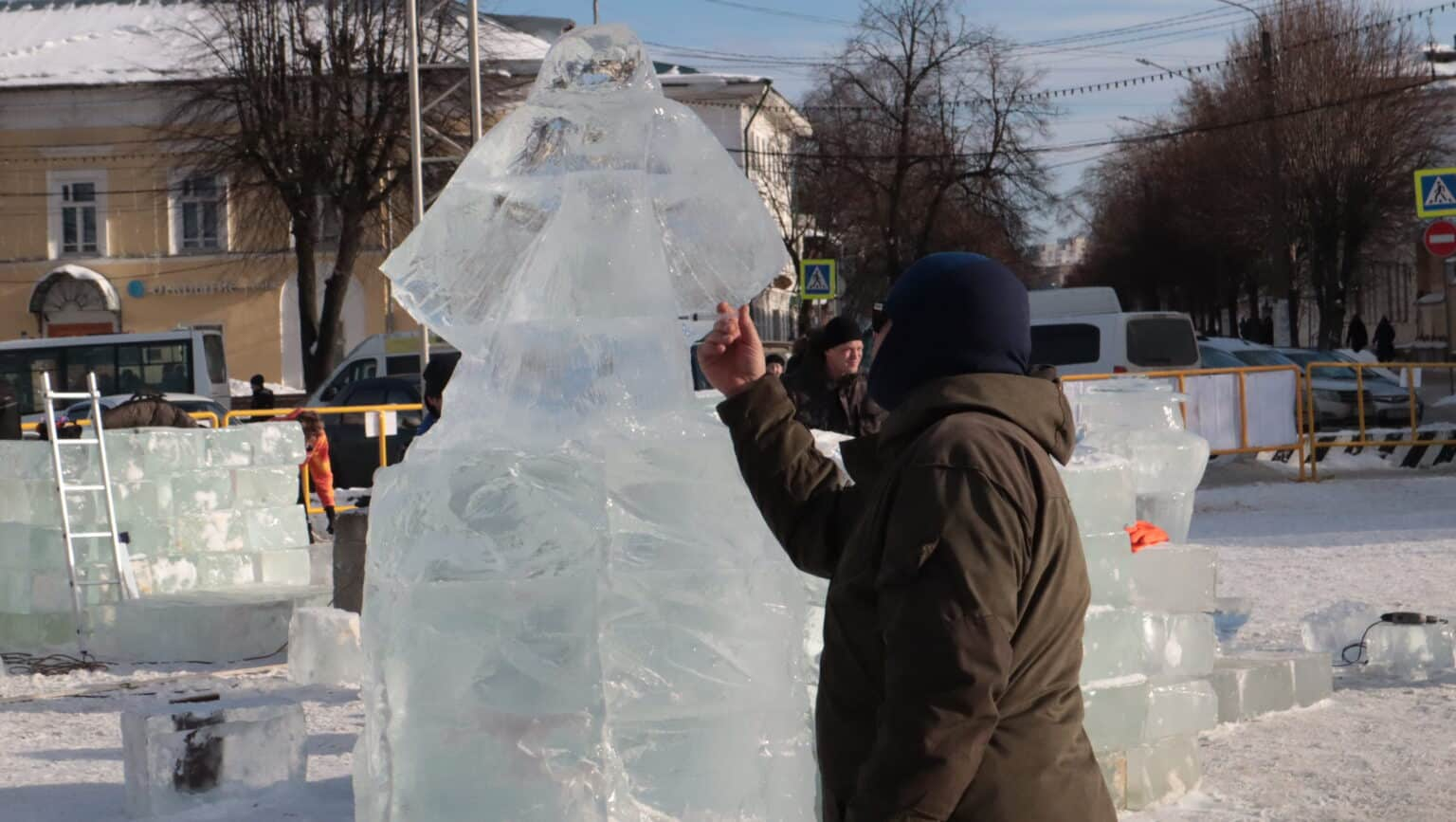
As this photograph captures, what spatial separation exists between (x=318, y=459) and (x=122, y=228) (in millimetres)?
32427

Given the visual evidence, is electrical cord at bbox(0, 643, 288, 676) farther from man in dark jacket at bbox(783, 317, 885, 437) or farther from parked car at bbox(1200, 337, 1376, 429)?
parked car at bbox(1200, 337, 1376, 429)

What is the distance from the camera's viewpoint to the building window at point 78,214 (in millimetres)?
46781

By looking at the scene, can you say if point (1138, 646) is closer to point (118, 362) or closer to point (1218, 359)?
point (1218, 359)

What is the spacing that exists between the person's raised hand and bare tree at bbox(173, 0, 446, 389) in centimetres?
3686

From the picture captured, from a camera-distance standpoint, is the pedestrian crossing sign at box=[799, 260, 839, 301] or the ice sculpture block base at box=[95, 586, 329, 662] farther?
the pedestrian crossing sign at box=[799, 260, 839, 301]

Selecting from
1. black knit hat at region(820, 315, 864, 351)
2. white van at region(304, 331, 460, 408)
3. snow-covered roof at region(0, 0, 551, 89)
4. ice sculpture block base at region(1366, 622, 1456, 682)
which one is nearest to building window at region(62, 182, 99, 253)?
snow-covered roof at region(0, 0, 551, 89)

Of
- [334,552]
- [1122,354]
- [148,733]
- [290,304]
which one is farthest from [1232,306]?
[148,733]

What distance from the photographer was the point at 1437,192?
16.9m

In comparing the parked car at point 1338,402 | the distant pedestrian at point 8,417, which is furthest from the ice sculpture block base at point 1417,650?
the parked car at point 1338,402

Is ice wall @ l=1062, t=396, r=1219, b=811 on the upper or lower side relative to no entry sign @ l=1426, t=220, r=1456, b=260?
lower

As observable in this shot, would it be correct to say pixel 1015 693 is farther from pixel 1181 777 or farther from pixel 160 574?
pixel 160 574

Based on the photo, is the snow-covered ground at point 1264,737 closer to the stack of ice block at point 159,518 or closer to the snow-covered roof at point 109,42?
the stack of ice block at point 159,518

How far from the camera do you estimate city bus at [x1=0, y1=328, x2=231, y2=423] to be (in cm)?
3359

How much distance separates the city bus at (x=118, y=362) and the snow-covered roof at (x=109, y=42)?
10.5m
